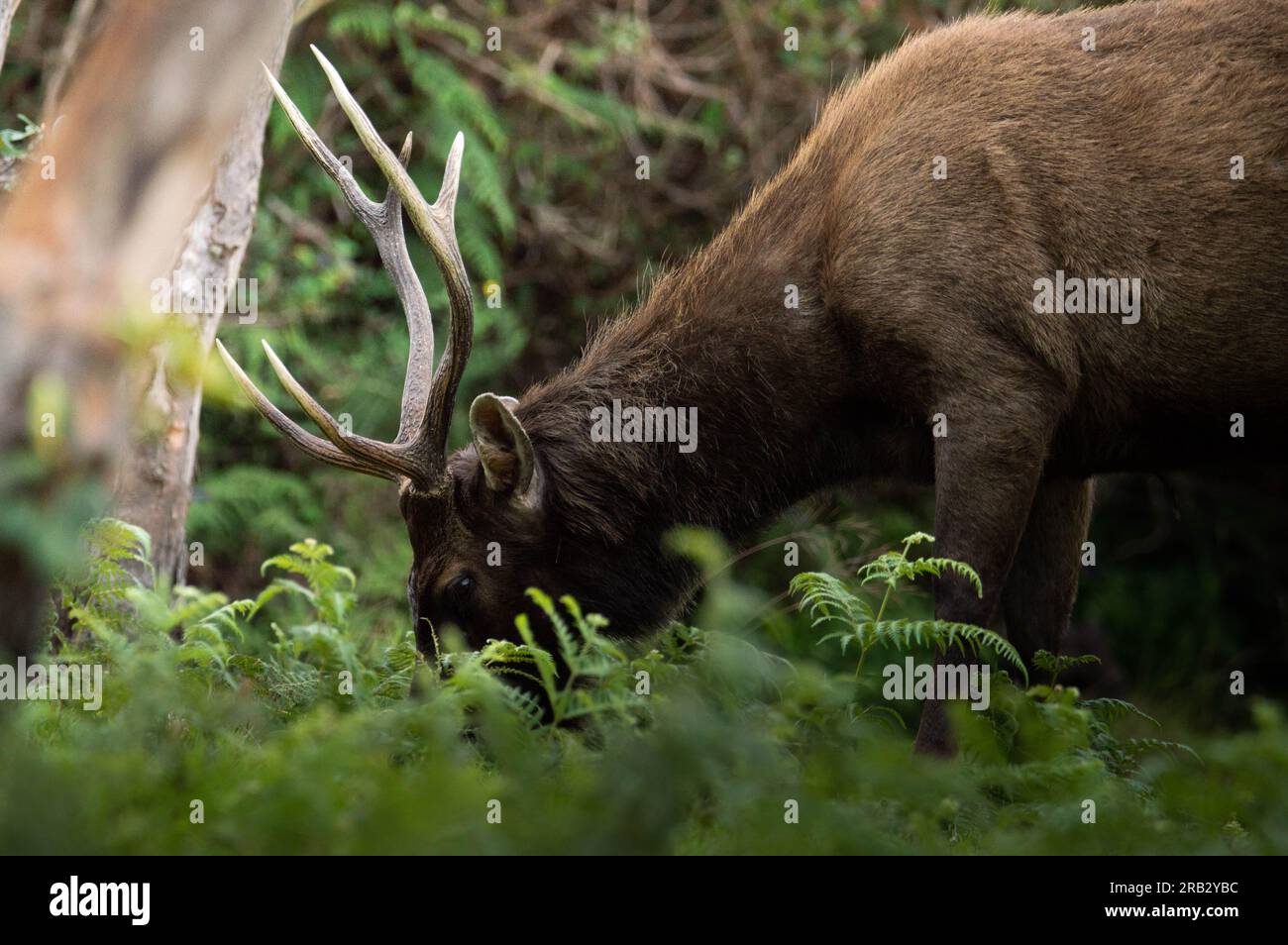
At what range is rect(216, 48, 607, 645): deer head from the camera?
4809mm

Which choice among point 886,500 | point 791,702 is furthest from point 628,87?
point 791,702

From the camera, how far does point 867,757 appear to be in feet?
9.66

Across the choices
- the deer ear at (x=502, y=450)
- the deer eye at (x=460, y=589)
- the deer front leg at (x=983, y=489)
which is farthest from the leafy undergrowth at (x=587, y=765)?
the deer ear at (x=502, y=450)

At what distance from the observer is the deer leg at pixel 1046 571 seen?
17.3 ft

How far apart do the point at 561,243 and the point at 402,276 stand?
4.55 meters

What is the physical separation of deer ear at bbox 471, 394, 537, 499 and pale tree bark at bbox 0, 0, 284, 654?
2572 millimetres

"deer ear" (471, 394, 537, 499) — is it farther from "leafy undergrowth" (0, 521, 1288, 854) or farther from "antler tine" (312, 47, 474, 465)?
"leafy undergrowth" (0, 521, 1288, 854)

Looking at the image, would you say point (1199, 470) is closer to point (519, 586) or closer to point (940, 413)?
point (940, 413)

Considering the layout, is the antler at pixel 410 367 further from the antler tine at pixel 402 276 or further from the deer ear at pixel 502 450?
the deer ear at pixel 502 450

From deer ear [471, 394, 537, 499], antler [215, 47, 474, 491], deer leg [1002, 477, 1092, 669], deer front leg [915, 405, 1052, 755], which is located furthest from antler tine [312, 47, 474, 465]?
deer leg [1002, 477, 1092, 669]

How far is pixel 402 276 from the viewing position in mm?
5176

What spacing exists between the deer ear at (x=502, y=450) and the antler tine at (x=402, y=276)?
247mm
